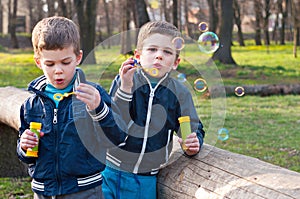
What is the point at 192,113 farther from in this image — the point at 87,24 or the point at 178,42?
the point at 87,24

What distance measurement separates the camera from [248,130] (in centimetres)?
870

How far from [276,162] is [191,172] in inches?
139

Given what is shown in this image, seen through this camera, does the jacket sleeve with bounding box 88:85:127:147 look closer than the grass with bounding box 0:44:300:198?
Yes

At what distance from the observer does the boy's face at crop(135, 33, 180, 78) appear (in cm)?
322

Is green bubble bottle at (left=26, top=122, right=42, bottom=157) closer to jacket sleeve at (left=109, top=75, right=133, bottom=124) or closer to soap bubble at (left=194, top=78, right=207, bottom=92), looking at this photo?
jacket sleeve at (left=109, top=75, right=133, bottom=124)

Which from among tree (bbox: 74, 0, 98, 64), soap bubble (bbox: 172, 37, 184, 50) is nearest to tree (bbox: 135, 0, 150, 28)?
tree (bbox: 74, 0, 98, 64)

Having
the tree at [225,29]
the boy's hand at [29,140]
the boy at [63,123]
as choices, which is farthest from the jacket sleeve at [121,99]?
the tree at [225,29]

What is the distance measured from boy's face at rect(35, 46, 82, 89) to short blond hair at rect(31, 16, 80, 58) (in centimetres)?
2

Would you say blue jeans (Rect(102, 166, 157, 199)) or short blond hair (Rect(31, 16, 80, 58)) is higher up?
short blond hair (Rect(31, 16, 80, 58))

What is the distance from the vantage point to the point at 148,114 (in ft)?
10.9

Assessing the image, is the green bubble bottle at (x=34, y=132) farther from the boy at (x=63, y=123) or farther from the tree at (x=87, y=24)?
the tree at (x=87, y=24)

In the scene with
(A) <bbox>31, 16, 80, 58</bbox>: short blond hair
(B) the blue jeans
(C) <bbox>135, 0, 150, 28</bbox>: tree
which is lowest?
(C) <bbox>135, 0, 150, 28</bbox>: tree

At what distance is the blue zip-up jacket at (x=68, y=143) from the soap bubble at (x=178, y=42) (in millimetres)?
545

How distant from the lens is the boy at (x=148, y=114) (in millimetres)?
3256
